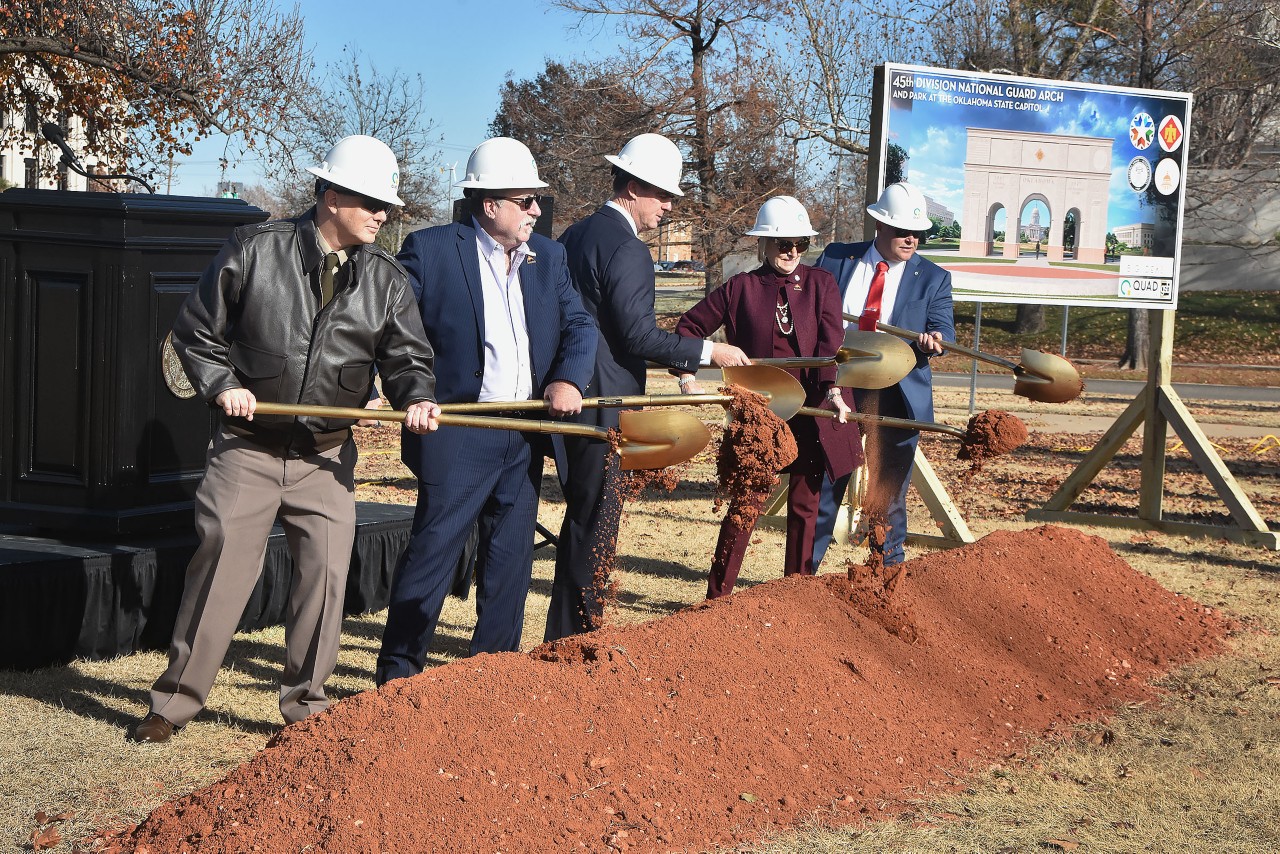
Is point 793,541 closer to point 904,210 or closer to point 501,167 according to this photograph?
point 904,210

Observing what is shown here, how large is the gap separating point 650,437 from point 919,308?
8.20 feet

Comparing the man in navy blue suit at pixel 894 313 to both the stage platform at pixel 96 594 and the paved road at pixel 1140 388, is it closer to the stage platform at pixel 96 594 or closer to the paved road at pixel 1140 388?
the stage platform at pixel 96 594

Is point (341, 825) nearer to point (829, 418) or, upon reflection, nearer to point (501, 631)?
point (501, 631)

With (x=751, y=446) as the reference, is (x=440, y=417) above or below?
above

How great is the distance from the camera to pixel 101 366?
5.31 meters

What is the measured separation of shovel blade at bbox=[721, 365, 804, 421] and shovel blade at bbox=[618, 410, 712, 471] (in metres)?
0.73

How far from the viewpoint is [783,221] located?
18.7 ft

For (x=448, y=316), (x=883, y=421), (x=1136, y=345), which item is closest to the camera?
(x=448, y=316)

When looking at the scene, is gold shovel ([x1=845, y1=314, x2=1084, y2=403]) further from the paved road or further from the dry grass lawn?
the paved road

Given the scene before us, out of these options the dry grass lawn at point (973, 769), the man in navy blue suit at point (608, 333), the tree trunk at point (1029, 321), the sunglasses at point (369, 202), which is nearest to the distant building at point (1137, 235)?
the dry grass lawn at point (973, 769)

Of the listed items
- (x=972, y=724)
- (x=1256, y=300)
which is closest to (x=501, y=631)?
(x=972, y=724)

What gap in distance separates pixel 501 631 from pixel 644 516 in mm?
4470

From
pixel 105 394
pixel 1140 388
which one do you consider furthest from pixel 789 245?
pixel 1140 388

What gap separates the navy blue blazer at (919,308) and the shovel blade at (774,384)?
4.16 ft
